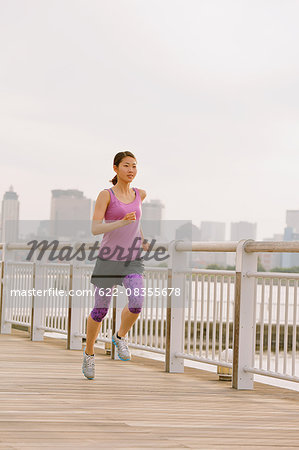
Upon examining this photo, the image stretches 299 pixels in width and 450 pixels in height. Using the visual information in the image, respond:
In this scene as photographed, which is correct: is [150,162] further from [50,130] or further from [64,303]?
[64,303]

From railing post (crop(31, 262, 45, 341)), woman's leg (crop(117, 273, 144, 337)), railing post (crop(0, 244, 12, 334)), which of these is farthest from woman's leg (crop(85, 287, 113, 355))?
railing post (crop(0, 244, 12, 334))

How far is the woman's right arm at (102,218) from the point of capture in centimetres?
524

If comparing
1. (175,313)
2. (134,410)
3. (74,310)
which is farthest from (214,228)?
(134,410)

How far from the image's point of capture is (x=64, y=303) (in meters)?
8.81

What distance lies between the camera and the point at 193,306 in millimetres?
6613

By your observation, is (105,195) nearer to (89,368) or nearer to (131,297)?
(131,297)

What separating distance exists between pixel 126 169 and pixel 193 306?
61.3 inches

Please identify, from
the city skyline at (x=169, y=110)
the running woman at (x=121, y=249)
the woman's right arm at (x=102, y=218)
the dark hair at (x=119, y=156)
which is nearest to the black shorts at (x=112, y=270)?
the running woman at (x=121, y=249)

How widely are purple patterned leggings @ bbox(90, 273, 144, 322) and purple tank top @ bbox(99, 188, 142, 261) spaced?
0.15 metres

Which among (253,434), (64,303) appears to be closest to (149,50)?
(64,303)

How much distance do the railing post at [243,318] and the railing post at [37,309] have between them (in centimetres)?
405

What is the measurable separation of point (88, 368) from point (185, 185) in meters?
74.6

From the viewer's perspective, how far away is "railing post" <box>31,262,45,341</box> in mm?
9344

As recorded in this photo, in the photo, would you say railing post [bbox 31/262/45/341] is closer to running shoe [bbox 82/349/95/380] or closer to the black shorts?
running shoe [bbox 82/349/95/380]
